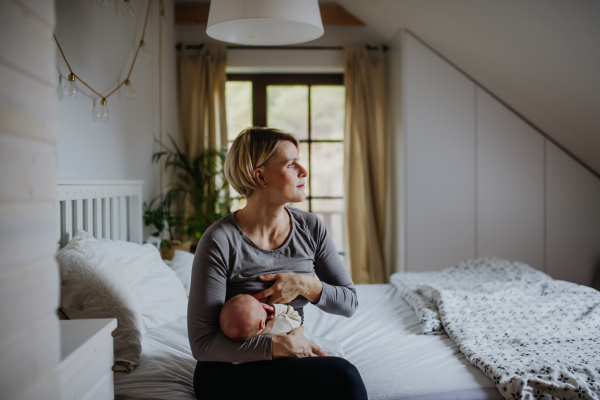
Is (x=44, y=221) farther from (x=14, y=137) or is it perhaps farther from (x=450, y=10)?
(x=450, y=10)

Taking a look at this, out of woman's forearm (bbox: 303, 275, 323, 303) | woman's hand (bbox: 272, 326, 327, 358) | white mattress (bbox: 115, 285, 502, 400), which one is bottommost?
white mattress (bbox: 115, 285, 502, 400)

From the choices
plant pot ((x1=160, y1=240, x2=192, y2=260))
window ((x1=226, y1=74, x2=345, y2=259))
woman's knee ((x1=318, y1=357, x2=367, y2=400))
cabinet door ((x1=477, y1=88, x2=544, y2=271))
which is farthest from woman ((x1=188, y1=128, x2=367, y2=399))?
window ((x1=226, y1=74, x2=345, y2=259))

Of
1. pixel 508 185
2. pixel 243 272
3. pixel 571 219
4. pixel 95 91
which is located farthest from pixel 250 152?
pixel 571 219

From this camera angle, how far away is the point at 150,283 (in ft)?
5.38

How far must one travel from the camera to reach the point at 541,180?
3.32 metres

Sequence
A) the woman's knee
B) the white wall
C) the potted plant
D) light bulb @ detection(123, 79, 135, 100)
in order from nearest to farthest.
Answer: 1. the woman's knee
2. the white wall
3. light bulb @ detection(123, 79, 135, 100)
4. the potted plant

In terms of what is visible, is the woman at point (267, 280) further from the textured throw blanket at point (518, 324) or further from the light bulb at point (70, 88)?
the light bulb at point (70, 88)

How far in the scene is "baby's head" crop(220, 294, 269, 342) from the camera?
3.58 ft

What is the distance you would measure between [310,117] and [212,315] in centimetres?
311

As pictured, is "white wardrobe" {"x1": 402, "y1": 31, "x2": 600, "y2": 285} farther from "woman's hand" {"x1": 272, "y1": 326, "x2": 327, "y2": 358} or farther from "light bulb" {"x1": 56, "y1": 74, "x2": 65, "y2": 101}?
"light bulb" {"x1": 56, "y1": 74, "x2": 65, "y2": 101}

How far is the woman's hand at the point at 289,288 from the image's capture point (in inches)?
47.4

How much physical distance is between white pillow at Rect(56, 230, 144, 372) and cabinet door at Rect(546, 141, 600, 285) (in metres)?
3.27

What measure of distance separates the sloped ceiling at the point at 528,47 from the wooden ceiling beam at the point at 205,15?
0.27ft

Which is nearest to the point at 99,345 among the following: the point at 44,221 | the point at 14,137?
the point at 44,221
